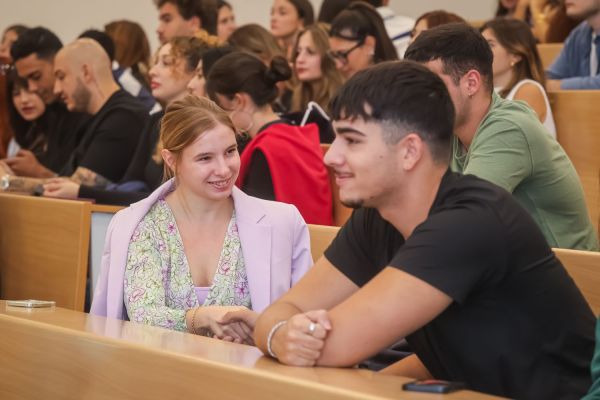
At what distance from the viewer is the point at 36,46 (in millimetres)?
5176

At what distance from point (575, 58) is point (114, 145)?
2079 mm

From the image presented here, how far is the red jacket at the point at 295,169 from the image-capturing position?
3307mm

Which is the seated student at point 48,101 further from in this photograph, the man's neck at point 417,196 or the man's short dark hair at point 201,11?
the man's neck at point 417,196

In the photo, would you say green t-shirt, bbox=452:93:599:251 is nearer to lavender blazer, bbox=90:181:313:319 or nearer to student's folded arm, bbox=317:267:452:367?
lavender blazer, bbox=90:181:313:319

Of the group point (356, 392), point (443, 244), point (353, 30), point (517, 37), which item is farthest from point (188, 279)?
point (353, 30)

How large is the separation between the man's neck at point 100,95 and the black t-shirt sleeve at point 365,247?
9.46 feet

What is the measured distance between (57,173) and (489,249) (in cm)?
348

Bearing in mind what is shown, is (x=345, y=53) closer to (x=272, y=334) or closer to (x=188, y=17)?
(x=188, y=17)

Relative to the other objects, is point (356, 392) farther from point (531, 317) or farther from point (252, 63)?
point (252, 63)

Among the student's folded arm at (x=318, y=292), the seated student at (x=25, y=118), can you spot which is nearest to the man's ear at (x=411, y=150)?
the student's folded arm at (x=318, y=292)

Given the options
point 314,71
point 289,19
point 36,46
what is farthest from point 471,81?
point 289,19

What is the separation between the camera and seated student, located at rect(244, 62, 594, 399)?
5.11 feet

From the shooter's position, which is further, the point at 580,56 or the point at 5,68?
the point at 5,68

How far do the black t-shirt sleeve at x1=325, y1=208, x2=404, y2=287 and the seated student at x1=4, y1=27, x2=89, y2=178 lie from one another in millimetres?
3015
